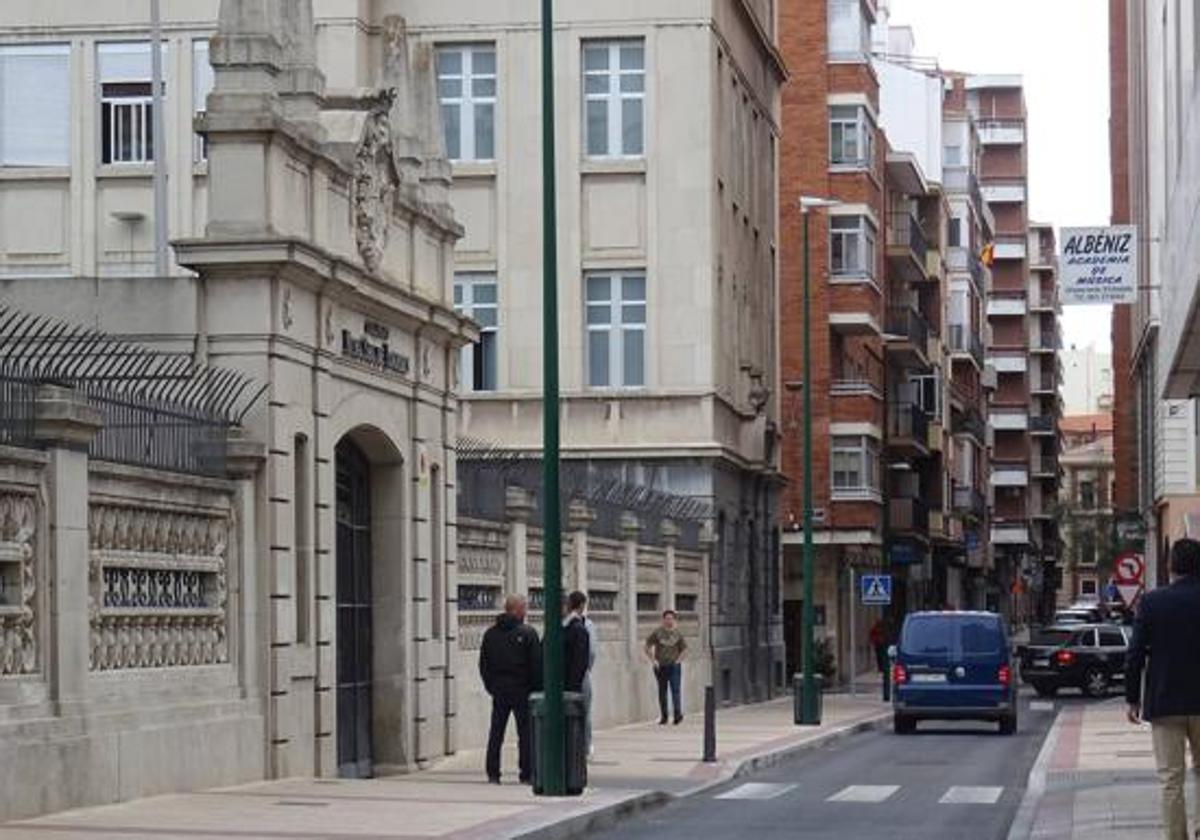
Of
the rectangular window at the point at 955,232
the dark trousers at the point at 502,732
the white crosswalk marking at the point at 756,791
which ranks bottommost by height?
the white crosswalk marking at the point at 756,791

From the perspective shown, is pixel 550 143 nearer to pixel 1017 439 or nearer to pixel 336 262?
pixel 336 262

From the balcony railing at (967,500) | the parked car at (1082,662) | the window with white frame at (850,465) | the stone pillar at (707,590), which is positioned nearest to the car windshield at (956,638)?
Answer: the stone pillar at (707,590)

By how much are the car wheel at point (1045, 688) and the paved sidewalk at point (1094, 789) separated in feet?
61.9

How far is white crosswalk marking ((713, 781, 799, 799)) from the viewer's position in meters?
26.4

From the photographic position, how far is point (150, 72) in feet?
163

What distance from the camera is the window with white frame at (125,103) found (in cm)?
4953

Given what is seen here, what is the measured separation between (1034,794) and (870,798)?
4.92 feet

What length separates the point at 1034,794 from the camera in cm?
2606

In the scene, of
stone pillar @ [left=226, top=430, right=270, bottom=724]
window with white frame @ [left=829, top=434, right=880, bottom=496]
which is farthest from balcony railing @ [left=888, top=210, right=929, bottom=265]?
stone pillar @ [left=226, top=430, right=270, bottom=724]

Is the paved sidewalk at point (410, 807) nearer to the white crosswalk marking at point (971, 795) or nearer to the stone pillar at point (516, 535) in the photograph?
the white crosswalk marking at point (971, 795)

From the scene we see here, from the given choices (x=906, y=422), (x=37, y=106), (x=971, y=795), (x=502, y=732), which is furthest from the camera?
(x=906, y=422)

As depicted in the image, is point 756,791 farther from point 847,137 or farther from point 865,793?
→ point 847,137

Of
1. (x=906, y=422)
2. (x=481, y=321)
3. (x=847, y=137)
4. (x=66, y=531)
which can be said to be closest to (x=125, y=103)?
(x=481, y=321)

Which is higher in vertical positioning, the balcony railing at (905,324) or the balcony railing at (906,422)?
the balcony railing at (905,324)
